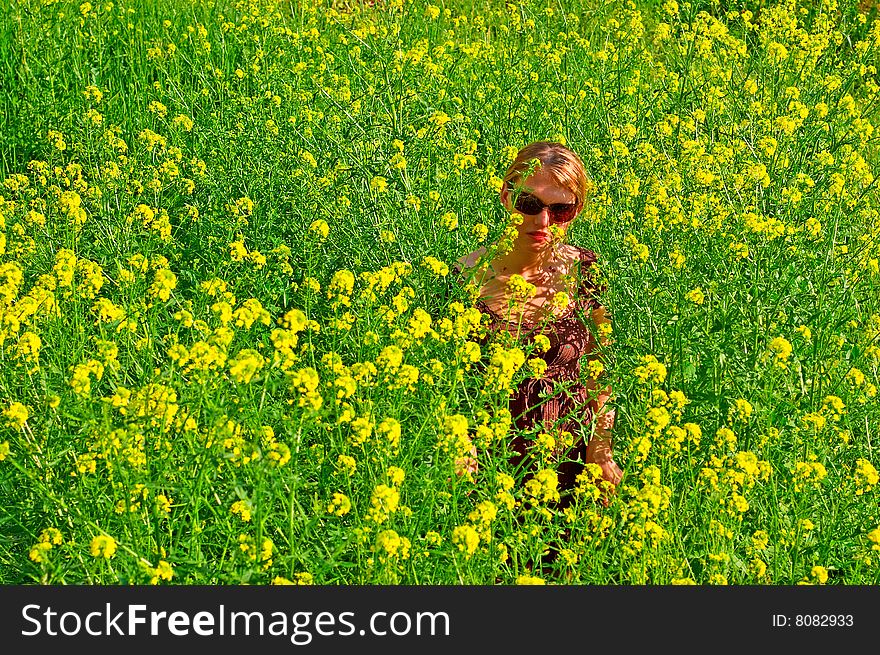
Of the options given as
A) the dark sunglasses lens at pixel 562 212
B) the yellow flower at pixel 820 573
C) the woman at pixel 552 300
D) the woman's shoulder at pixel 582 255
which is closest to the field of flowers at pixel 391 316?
the yellow flower at pixel 820 573

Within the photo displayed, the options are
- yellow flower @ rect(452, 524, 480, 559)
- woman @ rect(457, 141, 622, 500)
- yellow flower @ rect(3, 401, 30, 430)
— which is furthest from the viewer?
woman @ rect(457, 141, 622, 500)

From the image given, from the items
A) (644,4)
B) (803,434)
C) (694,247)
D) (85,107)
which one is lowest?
(803,434)

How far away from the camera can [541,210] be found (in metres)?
3.42

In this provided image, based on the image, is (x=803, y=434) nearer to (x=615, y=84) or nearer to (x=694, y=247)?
(x=694, y=247)

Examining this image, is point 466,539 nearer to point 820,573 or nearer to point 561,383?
point 561,383

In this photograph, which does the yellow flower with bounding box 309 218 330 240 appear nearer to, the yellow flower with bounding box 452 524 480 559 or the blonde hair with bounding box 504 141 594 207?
the blonde hair with bounding box 504 141 594 207

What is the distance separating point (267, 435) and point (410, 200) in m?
1.59

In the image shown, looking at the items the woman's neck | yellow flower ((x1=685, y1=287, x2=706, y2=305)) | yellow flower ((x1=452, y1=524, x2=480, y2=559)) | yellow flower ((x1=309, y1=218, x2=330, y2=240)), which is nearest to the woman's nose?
the woman's neck

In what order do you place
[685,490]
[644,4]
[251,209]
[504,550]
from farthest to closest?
[644,4] < [251,209] < [685,490] < [504,550]

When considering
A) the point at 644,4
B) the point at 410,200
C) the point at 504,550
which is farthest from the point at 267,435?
the point at 644,4

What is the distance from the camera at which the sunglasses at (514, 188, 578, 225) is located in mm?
3402

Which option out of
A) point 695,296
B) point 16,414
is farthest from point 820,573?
point 16,414

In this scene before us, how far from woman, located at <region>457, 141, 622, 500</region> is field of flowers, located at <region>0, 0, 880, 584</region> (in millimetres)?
106

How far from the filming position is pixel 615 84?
616 cm
